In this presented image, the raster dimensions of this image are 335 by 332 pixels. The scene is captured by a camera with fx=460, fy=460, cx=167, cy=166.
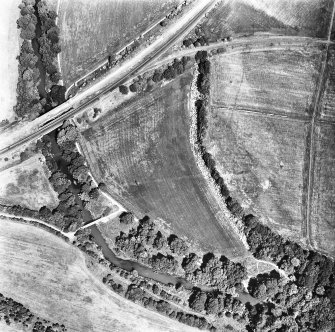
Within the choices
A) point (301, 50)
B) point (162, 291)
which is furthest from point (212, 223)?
point (301, 50)

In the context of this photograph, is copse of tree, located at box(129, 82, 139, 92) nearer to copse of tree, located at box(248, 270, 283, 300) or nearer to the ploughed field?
the ploughed field

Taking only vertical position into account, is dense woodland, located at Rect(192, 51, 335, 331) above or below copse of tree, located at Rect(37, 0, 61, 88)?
below

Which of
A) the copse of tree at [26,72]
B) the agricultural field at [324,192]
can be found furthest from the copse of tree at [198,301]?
the copse of tree at [26,72]

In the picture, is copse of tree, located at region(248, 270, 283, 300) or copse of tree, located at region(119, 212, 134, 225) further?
copse of tree, located at region(119, 212, 134, 225)

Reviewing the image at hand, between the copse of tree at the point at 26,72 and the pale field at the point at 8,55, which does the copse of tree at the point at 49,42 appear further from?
the pale field at the point at 8,55

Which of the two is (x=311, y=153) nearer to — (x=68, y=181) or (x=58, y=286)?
(x=68, y=181)

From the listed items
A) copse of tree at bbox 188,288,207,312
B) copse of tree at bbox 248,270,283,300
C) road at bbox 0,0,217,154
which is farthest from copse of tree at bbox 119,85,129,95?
copse of tree at bbox 248,270,283,300
